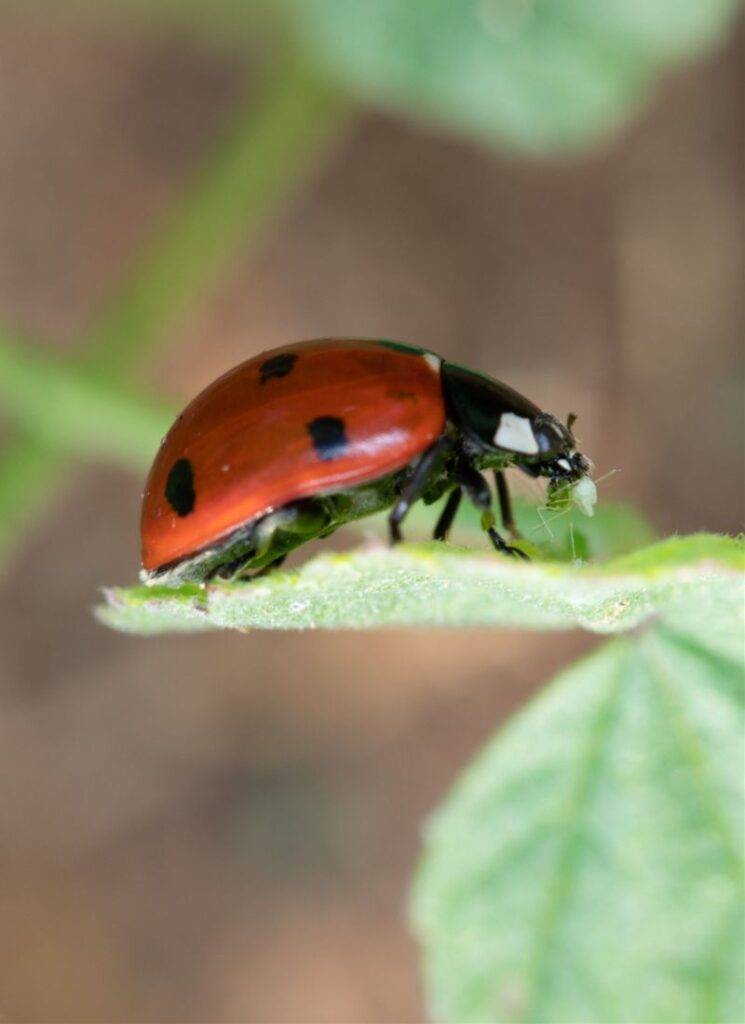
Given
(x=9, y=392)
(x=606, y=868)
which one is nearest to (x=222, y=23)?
(x=9, y=392)

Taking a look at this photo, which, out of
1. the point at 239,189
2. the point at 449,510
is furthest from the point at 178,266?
the point at 449,510

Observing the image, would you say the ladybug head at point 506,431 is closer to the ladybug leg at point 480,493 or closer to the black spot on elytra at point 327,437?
the ladybug leg at point 480,493

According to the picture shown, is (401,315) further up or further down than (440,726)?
further up

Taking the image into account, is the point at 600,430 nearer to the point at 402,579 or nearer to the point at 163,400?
the point at 163,400

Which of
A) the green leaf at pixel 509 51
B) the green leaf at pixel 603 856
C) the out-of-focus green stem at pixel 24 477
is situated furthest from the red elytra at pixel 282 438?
the green leaf at pixel 509 51

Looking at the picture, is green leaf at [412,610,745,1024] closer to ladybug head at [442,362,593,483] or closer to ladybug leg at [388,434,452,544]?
ladybug head at [442,362,593,483]

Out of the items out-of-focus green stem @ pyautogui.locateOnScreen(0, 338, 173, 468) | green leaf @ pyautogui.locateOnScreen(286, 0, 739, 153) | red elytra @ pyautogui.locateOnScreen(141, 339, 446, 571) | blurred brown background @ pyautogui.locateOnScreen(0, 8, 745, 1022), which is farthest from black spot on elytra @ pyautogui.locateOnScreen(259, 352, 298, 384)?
blurred brown background @ pyautogui.locateOnScreen(0, 8, 745, 1022)

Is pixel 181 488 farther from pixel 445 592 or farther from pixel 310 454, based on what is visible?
pixel 445 592
